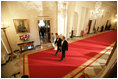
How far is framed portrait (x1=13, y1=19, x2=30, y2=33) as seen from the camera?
4.51m

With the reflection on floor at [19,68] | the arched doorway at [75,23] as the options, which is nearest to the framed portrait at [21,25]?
the reflection on floor at [19,68]

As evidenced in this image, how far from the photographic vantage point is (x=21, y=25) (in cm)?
471

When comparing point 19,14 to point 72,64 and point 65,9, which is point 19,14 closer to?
point 65,9

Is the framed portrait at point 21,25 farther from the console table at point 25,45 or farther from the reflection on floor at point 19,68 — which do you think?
the reflection on floor at point 19,68

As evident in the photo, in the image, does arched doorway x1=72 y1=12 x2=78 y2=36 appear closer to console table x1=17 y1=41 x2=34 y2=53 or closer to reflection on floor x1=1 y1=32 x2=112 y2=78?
reflection on floor x1=1 y1=32 x2=112 y2=78

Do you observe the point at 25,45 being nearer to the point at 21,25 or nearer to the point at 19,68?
the point at 21,25

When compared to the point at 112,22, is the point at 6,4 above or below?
above

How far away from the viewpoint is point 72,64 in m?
3.82

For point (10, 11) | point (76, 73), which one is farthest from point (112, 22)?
point (10, 11)

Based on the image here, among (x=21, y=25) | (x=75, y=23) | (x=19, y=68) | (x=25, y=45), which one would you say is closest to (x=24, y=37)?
(x=25, y=45)

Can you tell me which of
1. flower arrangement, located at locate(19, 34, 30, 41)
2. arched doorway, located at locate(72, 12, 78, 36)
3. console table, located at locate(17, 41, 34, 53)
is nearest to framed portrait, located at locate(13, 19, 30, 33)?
flower arrangement, located at locate(19, 34, 30, 41)

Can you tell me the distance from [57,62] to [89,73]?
1.89 m

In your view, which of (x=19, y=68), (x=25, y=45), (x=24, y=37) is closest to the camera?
(x=19, y=68)

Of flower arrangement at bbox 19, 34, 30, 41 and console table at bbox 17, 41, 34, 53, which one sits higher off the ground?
flower arrangement at bbox 19, 34, 30, 41
